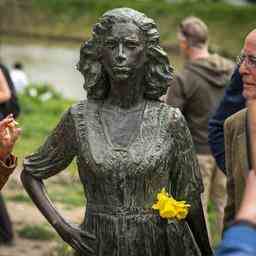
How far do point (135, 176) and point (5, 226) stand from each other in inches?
173

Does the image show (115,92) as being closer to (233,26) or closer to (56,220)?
(56,220)

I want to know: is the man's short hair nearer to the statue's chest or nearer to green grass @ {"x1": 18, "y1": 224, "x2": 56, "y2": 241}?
green grass @ {"x1": 18, "y1": 224, "x2": 56, "y2": 241}

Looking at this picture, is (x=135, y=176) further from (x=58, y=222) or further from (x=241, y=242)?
(x=241, y=242)

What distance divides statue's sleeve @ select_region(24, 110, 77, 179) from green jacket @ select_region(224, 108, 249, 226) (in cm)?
67

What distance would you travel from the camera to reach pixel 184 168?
13.2ft

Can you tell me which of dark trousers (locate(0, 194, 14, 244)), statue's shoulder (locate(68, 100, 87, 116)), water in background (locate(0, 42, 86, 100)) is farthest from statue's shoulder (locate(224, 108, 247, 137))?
water in background (locate(0, 42, 86, 100))

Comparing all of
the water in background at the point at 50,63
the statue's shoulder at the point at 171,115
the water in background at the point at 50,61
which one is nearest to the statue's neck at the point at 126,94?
the statue's shoulder at the point at 171,115

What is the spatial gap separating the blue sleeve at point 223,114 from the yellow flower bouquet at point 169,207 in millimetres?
1050

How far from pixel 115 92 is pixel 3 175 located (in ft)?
2.27

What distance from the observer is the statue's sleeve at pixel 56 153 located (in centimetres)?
411

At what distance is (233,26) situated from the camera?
108ft

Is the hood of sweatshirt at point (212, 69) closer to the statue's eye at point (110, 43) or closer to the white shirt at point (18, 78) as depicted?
the statue's eye at point (110, 43)

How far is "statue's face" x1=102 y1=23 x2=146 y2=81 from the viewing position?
393cm

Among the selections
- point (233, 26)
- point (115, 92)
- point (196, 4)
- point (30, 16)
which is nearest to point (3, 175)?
point (115, 92)
